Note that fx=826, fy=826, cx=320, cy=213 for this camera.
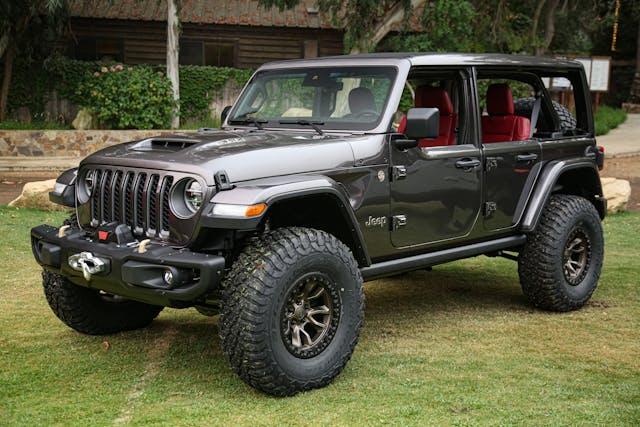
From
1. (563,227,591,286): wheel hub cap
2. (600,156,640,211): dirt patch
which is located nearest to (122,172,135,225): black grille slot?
(563,227,591,286): wheel hub cap

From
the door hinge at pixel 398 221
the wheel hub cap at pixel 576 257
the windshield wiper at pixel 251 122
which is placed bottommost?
the wheel hub cap at pixel 576 257

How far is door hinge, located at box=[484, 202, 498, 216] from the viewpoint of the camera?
5.91m

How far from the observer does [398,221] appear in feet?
17.3

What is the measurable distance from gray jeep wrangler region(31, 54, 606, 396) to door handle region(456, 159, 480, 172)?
0.05ft

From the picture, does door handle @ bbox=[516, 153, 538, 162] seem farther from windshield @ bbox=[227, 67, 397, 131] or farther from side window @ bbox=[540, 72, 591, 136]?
windshield @ bbox=[227, 67, 397, 131]

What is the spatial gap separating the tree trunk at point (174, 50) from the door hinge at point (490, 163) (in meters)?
15.5

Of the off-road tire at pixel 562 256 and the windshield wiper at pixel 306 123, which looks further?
the off-road tire at pixel 562 256

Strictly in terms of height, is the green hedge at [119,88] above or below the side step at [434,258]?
above

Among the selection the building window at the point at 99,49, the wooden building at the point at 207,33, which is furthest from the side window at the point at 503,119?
the building window at the point at 99,49

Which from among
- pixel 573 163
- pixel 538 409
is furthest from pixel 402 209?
pixel 573 163

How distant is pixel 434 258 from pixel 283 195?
5.13 ft

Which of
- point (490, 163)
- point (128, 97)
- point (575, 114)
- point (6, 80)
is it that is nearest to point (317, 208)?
point (490, 163)

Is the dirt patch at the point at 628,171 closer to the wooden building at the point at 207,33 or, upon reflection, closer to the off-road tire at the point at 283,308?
the wooden building at the point at 207,33

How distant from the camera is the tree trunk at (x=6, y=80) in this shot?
2025 centimetres
